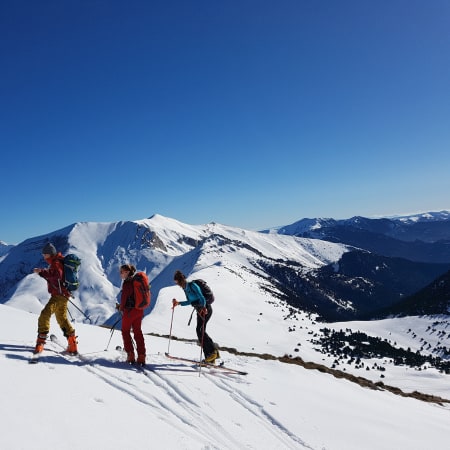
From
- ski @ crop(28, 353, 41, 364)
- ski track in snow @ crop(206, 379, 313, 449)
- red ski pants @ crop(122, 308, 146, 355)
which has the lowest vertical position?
ski track in snow @ crop(206, 379, 313, 449)

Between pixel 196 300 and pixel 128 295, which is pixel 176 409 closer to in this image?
pixel 128 295

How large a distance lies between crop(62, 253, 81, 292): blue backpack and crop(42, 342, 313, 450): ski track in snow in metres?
1.86

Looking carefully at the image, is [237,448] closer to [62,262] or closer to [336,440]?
[336,440]

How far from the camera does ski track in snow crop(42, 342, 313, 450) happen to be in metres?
6.73

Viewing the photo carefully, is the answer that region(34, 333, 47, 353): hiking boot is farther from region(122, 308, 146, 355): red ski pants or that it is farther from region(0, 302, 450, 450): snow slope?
region(122, 308, 146, 355): red ski pants

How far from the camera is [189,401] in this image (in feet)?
26.1

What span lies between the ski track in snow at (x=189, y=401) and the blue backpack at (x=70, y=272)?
6.11ft

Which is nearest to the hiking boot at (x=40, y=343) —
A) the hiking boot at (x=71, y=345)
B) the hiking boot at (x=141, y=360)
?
the hiking boot at (x=71, y=345)

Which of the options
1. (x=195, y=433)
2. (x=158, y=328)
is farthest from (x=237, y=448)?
(x=158, y=328)

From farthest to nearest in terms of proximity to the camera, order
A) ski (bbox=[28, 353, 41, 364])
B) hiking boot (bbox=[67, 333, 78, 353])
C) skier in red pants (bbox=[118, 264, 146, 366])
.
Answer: skier in red pants (bbox=[118, 264, 146, 366]) → hiking boot (bbox=[67, 333, 78, 353]) → ski (bbox=[28, 353, 41, 364])

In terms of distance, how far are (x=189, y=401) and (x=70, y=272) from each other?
4647 millimetres

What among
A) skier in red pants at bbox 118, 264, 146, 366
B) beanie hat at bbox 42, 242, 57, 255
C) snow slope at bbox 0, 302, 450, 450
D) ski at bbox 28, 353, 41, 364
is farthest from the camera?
skier in red pants at bbox 118, 264, 146, 366

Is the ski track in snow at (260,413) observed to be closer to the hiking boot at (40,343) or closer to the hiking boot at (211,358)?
the hiking boot at (211,358)

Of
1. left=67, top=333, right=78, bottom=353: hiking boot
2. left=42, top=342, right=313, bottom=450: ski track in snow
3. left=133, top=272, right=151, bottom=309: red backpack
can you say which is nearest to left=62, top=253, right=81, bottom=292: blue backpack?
left=67, top=333, right=78, bottom=353: hiking boot
